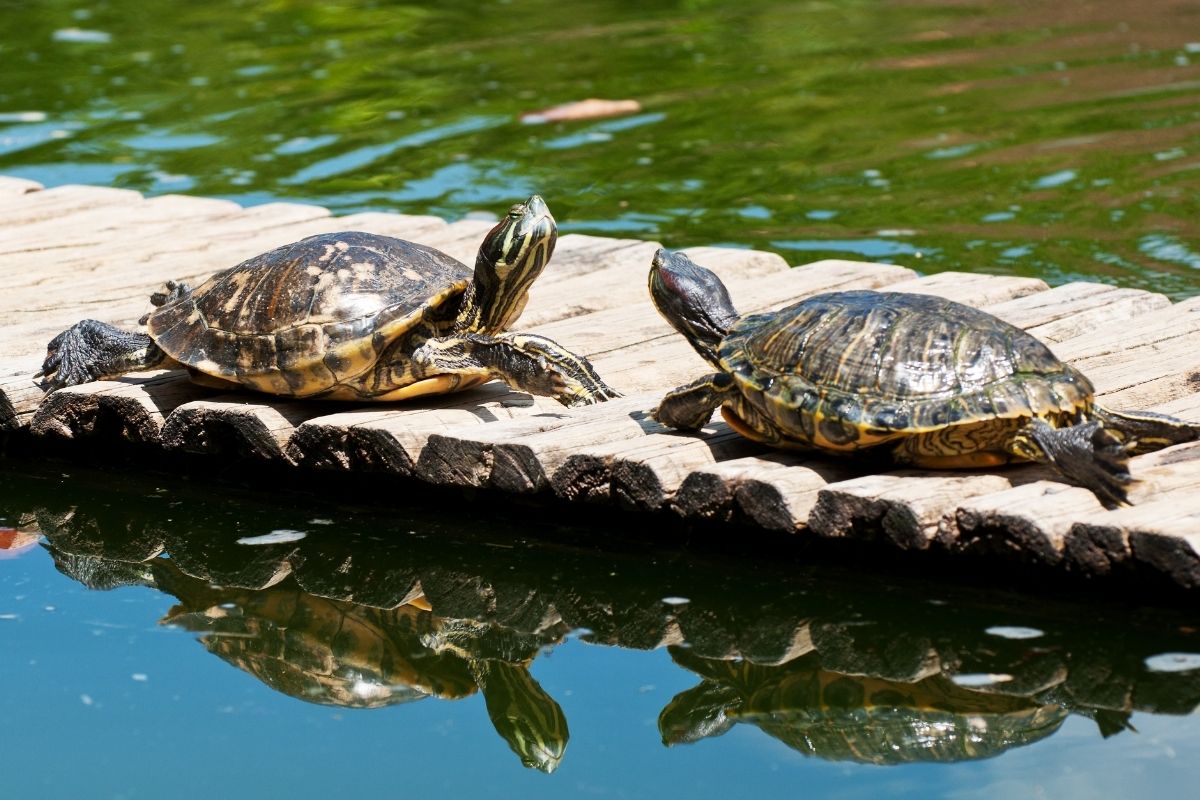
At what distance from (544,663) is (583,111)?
8282 mm

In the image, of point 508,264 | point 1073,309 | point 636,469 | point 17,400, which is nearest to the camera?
point 636,469

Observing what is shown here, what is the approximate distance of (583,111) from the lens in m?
11.6

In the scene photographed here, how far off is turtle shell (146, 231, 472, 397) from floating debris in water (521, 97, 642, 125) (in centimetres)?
658

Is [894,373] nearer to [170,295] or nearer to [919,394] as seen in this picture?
[919,394]

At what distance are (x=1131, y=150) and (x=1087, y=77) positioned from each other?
2.22 m

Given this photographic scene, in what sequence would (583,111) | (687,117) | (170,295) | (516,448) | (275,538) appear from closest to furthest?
(516,448)
(275,538)
(170,295)
(687,117)
(583,111)

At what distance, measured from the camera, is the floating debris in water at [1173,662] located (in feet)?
11.0

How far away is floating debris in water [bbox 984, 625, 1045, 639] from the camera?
357cm

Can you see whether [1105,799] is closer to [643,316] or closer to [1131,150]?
[643,316]

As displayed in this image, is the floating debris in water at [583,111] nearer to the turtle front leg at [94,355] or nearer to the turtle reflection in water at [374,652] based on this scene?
the turtle front leg at [94,355]

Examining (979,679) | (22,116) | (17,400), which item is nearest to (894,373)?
(979,679)

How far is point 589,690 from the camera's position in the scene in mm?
3537

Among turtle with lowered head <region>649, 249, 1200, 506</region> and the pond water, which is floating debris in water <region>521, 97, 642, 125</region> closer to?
the pond water

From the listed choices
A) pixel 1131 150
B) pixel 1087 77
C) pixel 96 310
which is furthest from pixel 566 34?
pixel 96 310
